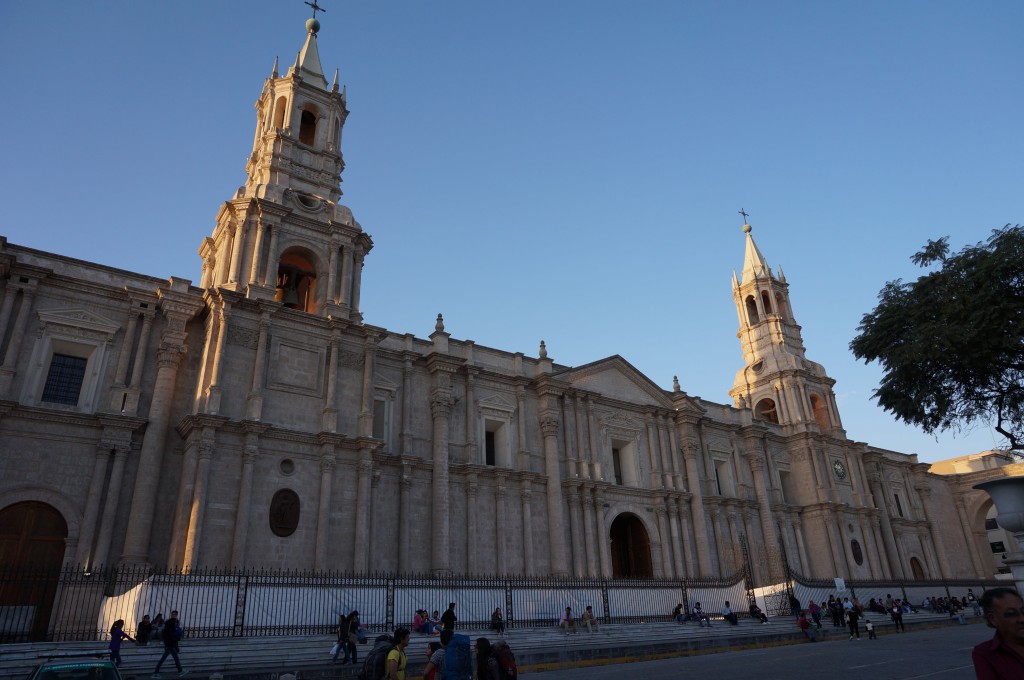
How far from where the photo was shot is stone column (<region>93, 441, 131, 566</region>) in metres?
18.1

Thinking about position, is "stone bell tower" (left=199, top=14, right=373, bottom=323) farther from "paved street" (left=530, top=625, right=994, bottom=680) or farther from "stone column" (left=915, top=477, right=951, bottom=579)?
"stone column" (left=915, top=477, right=951, bottom=579)

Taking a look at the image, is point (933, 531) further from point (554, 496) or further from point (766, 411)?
point (554, 496)

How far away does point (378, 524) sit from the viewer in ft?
76.2

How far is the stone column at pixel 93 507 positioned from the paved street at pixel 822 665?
12.9m

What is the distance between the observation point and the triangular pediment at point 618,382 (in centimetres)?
3198

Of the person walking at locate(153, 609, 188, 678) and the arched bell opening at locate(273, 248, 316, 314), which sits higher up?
the arched bell opening at locate(273, 248, 316, 314)

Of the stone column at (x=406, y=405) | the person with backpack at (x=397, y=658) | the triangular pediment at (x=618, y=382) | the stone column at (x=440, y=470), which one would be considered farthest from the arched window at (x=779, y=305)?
the person with backpack at (x=397, y=658)

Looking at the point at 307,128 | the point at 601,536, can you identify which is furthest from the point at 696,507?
the point at 307,128

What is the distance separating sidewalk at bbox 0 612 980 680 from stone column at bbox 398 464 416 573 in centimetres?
560

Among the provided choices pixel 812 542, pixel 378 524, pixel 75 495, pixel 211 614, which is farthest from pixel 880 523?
pixel 75 495

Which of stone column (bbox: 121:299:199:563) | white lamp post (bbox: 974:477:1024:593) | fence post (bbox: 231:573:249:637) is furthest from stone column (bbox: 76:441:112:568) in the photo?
white lamp post (bbox: 974:477:1024:593)

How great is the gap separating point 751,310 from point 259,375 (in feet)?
117

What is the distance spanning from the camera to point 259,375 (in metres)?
21.7

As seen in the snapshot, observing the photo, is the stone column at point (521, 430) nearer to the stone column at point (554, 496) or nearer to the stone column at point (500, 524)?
the stone column at point (554, 496)
